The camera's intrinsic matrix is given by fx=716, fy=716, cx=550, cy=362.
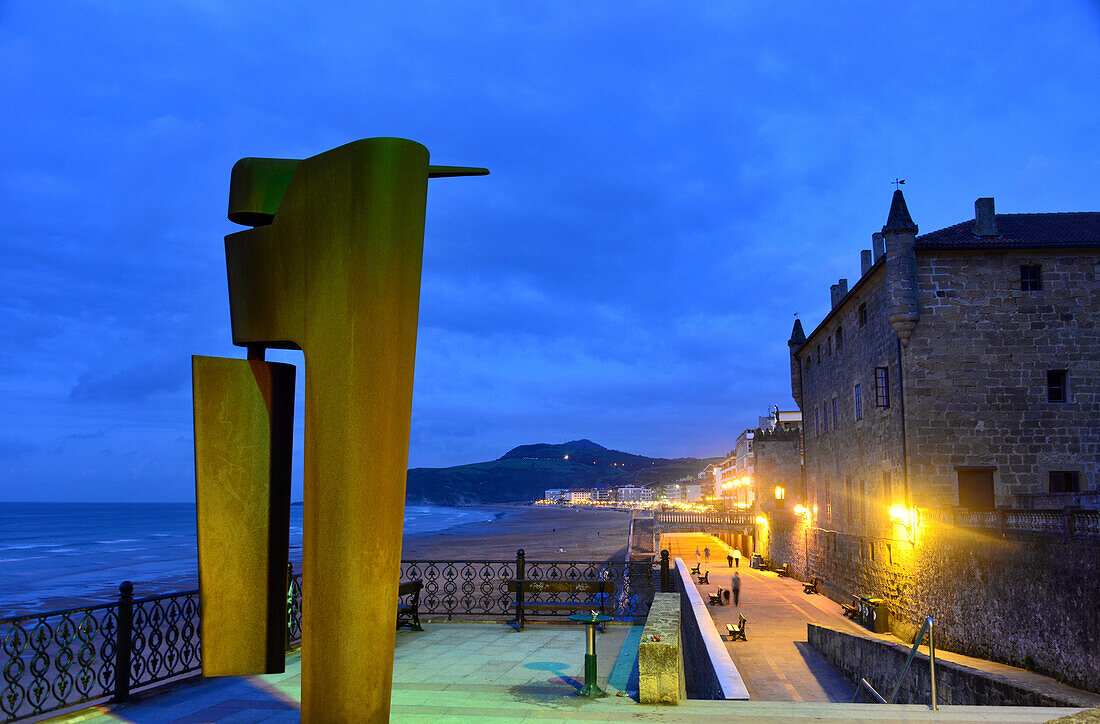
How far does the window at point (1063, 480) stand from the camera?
62.1 feet

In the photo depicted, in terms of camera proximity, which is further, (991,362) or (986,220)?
(986,220)

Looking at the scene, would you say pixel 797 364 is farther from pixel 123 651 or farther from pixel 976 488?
pixel 123 651

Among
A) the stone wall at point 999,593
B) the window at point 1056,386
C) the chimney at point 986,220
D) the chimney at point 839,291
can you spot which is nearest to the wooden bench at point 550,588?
the stone wall at point 999,593

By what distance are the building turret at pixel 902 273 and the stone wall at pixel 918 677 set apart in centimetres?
842

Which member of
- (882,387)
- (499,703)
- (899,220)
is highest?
(899,220)

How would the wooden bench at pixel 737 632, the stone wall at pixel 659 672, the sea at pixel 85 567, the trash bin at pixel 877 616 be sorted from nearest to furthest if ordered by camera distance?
the stone wall at pixel 659 672, the wooden bench at pixel 737 632, the trash bin at pixel 877 616, the sea at pixel 85 567

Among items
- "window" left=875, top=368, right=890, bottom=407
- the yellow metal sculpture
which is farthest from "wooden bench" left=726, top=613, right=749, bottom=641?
the yellow metal sculpture

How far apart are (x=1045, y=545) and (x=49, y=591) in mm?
43126

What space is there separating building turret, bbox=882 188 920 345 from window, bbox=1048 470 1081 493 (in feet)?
16.8

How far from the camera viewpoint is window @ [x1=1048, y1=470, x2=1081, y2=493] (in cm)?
1892

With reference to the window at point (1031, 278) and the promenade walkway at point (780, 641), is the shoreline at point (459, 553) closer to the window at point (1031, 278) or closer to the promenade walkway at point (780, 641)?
the promenade walkway at point (780, 641)

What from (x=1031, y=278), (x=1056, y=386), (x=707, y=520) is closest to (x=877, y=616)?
(x=1056, y=386)

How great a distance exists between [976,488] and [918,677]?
25.8ft

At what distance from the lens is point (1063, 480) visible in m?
19.0
